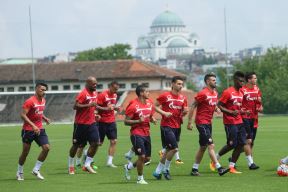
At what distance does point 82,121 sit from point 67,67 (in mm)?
96853

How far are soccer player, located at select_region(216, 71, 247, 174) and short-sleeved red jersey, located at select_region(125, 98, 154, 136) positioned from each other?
2.43 m

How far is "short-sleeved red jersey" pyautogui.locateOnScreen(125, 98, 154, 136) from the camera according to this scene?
→ 20.9 m

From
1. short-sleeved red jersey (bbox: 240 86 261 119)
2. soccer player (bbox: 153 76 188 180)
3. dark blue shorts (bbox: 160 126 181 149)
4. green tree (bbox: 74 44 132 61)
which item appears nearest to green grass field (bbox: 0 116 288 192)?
soccer player (bbox: 153 76 188 180)

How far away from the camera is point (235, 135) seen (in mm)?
22875

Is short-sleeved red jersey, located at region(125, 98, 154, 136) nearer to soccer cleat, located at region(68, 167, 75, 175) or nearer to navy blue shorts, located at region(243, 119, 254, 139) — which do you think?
soccer cleat, located at region(68, 167, 75, 175)

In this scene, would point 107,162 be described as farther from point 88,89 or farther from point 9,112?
point 9,112

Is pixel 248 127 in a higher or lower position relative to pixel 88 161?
higher

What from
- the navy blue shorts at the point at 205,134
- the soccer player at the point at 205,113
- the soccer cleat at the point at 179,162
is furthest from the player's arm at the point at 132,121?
the soccer cleat at the point at 179,162

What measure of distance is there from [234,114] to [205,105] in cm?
73

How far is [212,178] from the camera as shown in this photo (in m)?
21.4

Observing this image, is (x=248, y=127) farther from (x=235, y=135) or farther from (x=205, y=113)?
(x=205, y=113)

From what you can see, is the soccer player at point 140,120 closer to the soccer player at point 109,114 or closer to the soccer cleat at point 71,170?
the soccer cleat at point 71,170

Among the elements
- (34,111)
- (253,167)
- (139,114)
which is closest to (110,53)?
(253,167)

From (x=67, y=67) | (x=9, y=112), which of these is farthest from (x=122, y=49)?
(x=9, y=112)
